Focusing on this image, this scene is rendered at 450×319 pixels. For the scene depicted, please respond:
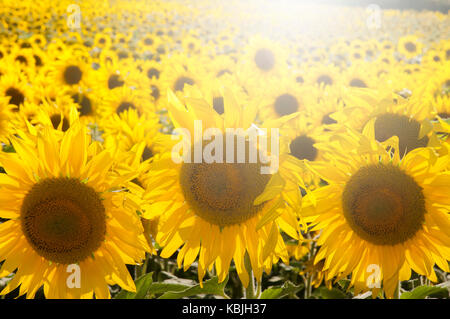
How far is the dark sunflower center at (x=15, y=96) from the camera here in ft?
7.64

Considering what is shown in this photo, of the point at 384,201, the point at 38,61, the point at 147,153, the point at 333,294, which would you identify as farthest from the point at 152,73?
the point at 384,201

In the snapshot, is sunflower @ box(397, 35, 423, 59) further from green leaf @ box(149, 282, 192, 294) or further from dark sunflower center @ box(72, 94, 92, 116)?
green leaf @ box(149, 282, 192, 294)

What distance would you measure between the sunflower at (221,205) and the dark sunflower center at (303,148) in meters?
0.91

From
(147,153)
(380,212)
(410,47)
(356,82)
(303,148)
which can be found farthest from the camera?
(410,47)

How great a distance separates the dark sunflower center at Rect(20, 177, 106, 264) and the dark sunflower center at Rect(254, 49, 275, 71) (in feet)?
9.45

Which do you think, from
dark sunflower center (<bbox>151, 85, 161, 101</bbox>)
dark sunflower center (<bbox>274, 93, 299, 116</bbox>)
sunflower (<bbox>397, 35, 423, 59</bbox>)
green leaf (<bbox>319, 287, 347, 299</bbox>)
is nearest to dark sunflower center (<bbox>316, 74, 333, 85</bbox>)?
dark sunflower center (<bbox>274, 93, 299, 116</bbox>)

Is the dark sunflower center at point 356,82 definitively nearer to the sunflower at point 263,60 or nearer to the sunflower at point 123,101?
the sunflower at point 263,60

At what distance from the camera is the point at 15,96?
2.34 meters

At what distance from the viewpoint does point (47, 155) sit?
2.71 feet

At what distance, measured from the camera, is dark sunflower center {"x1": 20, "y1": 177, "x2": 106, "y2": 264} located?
83 centimetres

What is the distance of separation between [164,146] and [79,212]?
0.74ft

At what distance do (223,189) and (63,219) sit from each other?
34 cm

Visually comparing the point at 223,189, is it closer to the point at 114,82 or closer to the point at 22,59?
the point at 114,82

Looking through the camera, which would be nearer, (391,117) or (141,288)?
(391,117)
